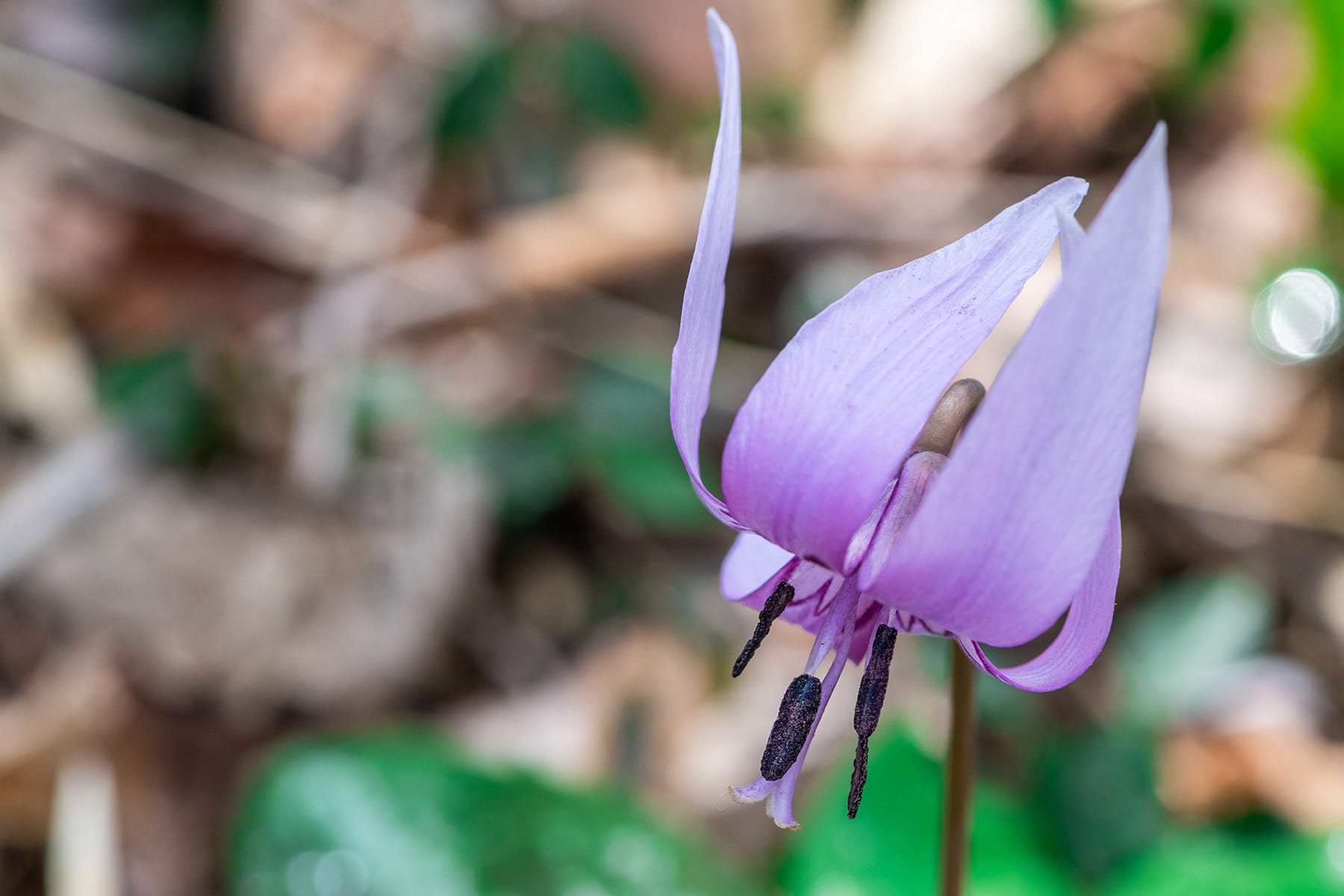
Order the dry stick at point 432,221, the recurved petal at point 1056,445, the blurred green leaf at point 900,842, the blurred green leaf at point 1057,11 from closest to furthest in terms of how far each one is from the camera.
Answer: the recurved petal at point 1056,445, the blurred green leaf at point 900,842, the blurred green leaf at point 1057,11, the dry stick at point 432,221

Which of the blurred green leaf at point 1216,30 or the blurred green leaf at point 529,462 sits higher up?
the blurred green leaf at point 1216,30

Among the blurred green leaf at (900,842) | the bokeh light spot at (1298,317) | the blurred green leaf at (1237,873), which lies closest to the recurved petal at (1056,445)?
the blurred green leaf at (900,842)

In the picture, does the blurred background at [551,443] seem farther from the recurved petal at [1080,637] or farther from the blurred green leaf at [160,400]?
the recurved petal at [1080,637]

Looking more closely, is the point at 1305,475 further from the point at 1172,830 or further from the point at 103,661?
the point at 103,661

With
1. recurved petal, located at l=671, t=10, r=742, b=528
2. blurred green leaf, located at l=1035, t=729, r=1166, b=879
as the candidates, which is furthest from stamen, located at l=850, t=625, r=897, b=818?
blurred green leaf, located at l=1035, t=729, r=1166, b=879

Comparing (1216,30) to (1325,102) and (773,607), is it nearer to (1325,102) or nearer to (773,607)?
(1325,102)
